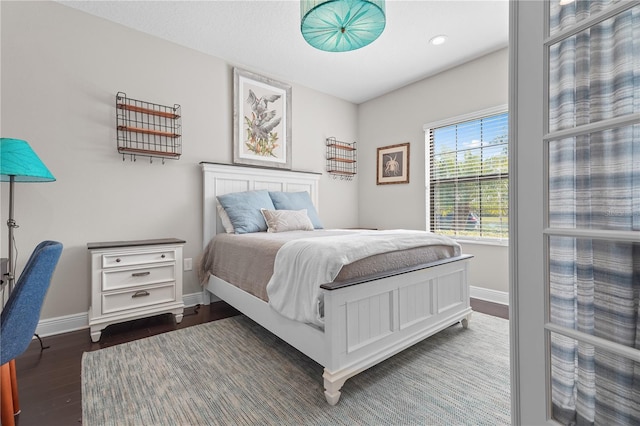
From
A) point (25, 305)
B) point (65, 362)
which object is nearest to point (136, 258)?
point (65, 362)

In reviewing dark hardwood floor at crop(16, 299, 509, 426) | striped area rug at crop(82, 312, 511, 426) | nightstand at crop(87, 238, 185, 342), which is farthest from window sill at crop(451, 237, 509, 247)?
nightstand at crop(87, 238, 185, 342)

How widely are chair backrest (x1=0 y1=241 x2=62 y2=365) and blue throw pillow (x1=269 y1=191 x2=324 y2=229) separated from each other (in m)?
2.36

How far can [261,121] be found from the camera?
365 cm

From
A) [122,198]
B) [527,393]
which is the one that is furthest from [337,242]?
[122,198]

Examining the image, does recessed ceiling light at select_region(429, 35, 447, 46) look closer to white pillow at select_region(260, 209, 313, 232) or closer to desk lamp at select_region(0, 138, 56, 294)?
white pillow at select_region(260, 209, 313, 232)

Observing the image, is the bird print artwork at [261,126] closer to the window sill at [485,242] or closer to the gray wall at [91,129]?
the gray wall at [91,129]

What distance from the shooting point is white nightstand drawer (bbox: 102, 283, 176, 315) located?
2322 mm

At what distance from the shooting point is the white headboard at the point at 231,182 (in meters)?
3.19

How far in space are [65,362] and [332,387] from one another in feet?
6.00

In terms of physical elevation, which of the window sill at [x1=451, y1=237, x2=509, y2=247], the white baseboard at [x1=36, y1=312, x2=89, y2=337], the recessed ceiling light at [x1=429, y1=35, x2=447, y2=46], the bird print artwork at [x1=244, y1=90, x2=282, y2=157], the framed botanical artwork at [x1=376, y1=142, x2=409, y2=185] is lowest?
the white baseboard at [x1=36, y1=312, x2=89, y2=337]

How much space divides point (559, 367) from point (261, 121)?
3535mm

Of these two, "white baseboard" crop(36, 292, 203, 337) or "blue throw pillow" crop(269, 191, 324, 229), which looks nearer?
"white baseboard" crop(36, 292, 203, 337)

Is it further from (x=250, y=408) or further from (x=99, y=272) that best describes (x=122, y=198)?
(x=250, y=408)

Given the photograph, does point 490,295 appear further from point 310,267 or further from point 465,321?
point 310,267
